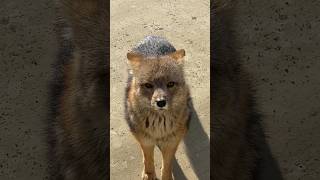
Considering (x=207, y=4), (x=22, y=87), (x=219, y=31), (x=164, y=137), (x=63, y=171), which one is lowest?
(x=63, y=171)

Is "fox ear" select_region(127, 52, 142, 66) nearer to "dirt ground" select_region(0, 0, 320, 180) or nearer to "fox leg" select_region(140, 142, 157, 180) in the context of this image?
"fox leg" select_region(140, 142, 157, 180)

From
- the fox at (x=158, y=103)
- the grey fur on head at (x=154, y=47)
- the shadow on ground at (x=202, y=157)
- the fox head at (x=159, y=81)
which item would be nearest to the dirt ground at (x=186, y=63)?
the shadow on ground at (x=202, y=157)

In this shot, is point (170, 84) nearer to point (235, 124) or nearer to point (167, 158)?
point (167, 158)

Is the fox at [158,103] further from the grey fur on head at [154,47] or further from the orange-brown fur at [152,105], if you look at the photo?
the grey fur on head at [154,47]

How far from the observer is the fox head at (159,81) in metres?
4.81

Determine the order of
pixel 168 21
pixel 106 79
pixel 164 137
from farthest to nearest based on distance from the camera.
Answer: pixel 168 21, pixel 106 79, pixel 164 137

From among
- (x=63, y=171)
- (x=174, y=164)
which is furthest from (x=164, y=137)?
(x=63, y=171)

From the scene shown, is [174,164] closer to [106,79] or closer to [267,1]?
[106,79]

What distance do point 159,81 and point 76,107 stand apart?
1279 millimetres

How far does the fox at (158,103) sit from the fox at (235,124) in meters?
0.55

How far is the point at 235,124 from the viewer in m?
5.69

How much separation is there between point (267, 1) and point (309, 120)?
47.4 inches

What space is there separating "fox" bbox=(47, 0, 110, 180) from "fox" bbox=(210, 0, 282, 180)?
45.6 inches

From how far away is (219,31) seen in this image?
5.83m
